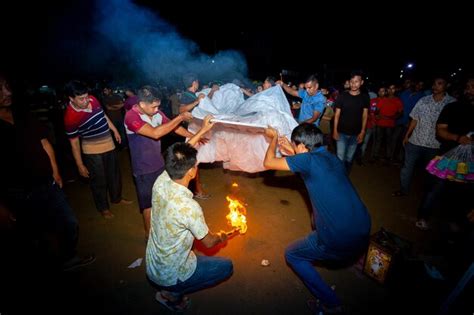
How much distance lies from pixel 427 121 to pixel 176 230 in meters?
4.72

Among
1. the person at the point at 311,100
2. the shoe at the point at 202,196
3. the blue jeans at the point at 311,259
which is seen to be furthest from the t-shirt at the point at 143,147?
the person at the point at 311,100

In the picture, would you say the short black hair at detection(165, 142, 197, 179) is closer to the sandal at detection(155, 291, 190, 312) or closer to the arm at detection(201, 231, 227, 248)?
the arm at detection(201, 231, 227, 248)

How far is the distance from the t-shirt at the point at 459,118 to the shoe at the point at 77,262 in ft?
19.1

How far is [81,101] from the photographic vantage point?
12.0 feet

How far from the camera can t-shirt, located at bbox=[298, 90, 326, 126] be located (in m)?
5.21

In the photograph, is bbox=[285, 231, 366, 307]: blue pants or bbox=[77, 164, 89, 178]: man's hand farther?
bbox=[77, 164, 89, 178]: man's hand

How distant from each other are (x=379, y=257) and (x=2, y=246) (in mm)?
5378

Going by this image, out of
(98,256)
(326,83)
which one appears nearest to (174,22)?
(98,256)

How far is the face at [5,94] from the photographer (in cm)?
266

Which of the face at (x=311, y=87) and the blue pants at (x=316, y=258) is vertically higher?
the face at (x=311, y=87)

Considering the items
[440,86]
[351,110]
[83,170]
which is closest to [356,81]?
[351,110]

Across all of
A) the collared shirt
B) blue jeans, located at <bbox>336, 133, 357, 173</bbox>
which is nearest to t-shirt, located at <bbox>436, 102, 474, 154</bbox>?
the collared shirt

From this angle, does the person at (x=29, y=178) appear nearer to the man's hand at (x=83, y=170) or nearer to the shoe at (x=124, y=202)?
the man's hand at (x=83, y=170)

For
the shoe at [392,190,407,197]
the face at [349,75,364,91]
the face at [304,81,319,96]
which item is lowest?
the shoe at [392,190,407,197]
